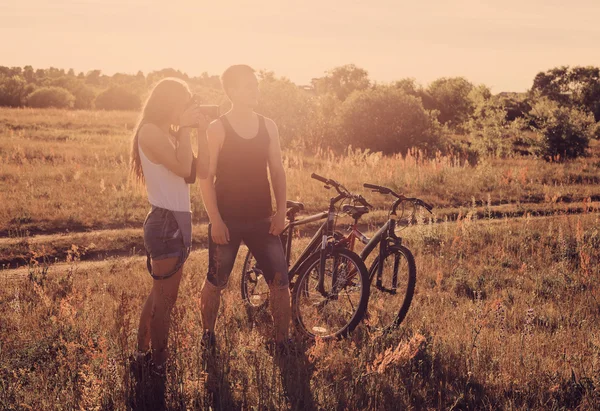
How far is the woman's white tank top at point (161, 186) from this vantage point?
3818 mm

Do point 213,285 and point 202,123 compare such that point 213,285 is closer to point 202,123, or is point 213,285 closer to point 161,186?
point 161,186

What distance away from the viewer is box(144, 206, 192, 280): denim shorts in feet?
12.4

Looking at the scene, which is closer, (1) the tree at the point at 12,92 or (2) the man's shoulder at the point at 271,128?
(2) the man's shoulder at the point at 271,128

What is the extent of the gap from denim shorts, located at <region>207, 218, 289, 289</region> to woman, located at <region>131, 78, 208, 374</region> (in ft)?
1.70

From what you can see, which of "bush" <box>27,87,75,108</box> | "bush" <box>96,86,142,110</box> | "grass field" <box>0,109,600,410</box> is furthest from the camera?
"bush" <box>96,86,142,110</box>

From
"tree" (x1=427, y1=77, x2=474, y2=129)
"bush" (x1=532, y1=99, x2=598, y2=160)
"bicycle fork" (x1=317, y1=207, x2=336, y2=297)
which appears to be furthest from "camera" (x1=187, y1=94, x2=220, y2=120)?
"tree" (x1=427, y1=77, x2=474, y2=129)

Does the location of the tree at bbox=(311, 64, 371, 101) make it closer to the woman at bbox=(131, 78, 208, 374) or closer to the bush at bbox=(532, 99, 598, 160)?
the bush at bbox=(532, 99, 598, 160)

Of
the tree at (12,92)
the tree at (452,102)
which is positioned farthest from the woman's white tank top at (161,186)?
the tree at (12,92)

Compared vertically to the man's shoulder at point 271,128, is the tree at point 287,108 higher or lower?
higher

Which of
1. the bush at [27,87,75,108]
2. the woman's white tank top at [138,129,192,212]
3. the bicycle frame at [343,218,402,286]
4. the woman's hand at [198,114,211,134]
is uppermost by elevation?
the bush at [27,87,75,108]

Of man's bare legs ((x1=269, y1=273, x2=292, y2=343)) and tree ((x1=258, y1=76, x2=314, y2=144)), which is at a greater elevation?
tree ((x1=258, y1=76, x2=314, y2=144))

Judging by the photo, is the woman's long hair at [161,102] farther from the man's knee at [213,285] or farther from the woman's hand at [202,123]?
the man's knee at [213,285]

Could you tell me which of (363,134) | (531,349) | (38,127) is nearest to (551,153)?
(363,134)

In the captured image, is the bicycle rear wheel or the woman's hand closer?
the woman's hand
